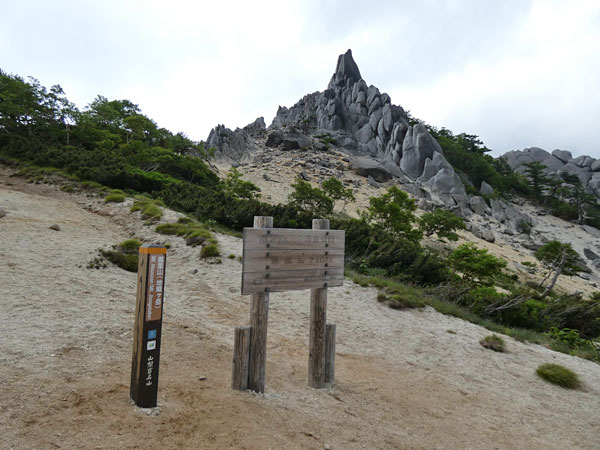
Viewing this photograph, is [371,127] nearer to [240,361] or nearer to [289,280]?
[289,280]

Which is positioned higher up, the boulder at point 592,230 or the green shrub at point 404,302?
the boulder at point 592,230

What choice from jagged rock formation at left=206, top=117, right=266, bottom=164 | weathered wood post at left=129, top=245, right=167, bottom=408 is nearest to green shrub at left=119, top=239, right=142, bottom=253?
weathered wood post at left=129, top=245, right=167, bottom=408

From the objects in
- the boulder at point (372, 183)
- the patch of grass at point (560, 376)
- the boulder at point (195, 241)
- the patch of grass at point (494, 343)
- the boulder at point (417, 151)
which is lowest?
the patch of grass at point (560, 376)

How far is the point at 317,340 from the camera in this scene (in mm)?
4523

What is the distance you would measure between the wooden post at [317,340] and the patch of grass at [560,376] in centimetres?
483

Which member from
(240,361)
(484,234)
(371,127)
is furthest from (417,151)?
(240,361)

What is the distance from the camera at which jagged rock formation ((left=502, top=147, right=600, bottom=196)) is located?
212 feet

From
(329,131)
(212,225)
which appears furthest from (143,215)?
(329,131)

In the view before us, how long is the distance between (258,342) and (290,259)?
1.03 metres

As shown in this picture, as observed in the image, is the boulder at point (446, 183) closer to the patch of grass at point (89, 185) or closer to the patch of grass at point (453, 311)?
the patch of grass at point (453, 311)

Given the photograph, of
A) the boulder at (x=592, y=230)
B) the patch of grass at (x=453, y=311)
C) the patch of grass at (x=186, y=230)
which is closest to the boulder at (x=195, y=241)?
the patch of grass at (x=186, y=230)

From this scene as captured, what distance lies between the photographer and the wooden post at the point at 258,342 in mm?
3861

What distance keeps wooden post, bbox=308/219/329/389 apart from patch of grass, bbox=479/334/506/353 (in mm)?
5165

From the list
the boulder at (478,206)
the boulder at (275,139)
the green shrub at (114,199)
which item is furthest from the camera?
the boulder at (275,139)
